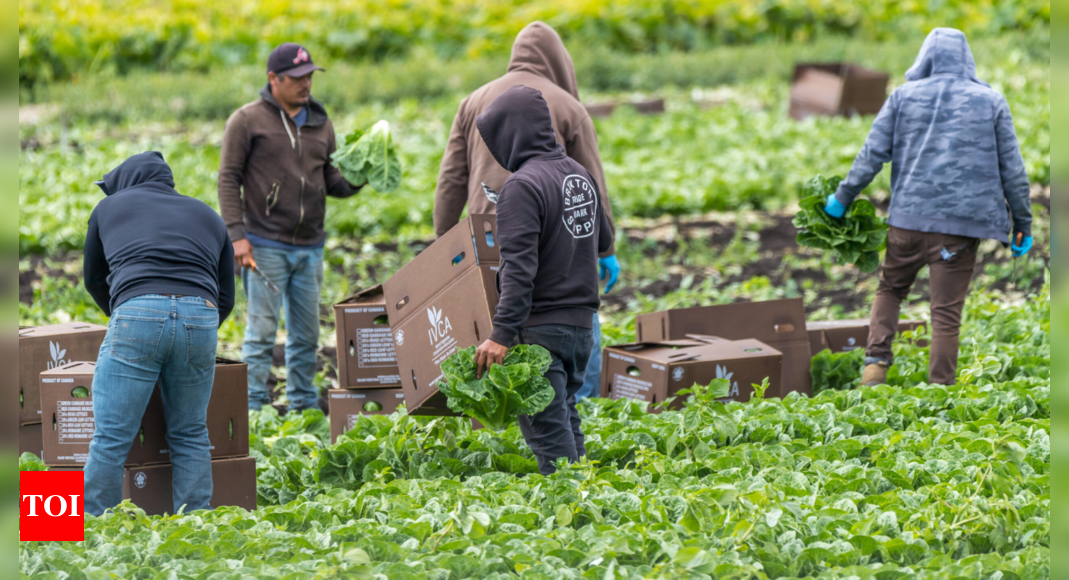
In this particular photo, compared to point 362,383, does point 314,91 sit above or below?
above

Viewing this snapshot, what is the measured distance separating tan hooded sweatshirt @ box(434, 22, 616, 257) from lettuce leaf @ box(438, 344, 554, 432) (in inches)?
54.1

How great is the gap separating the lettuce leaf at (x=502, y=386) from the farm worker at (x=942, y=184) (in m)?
2.37

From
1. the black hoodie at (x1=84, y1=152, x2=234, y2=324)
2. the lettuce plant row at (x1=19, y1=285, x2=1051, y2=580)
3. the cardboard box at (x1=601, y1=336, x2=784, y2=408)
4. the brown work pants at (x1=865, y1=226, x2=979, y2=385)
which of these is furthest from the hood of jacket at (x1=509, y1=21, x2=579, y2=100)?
the brown work pants at (x1=865, y1=226, x2=979, y2=385)

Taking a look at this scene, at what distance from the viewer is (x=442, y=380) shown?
3.96m

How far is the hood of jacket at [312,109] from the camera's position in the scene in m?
5.55

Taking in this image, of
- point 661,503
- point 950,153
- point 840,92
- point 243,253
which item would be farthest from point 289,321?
point 840,92

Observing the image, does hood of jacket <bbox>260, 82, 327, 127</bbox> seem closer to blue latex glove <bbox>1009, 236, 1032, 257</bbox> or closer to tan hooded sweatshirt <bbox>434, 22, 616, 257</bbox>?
tan hooded sweatshirt <bbox>434, 22, 616, 257</bbox>

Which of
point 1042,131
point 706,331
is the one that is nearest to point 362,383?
point 706,331

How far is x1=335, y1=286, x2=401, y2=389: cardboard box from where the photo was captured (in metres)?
4.79

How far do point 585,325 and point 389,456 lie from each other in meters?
1.07

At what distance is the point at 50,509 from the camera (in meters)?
3.34

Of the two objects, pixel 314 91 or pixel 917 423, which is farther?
pixel 314 91

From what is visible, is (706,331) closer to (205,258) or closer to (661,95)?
(205,258)

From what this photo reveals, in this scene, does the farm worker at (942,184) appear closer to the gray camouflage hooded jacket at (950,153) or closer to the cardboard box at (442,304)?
the gray camouflage hooded jacket at (950,153)
